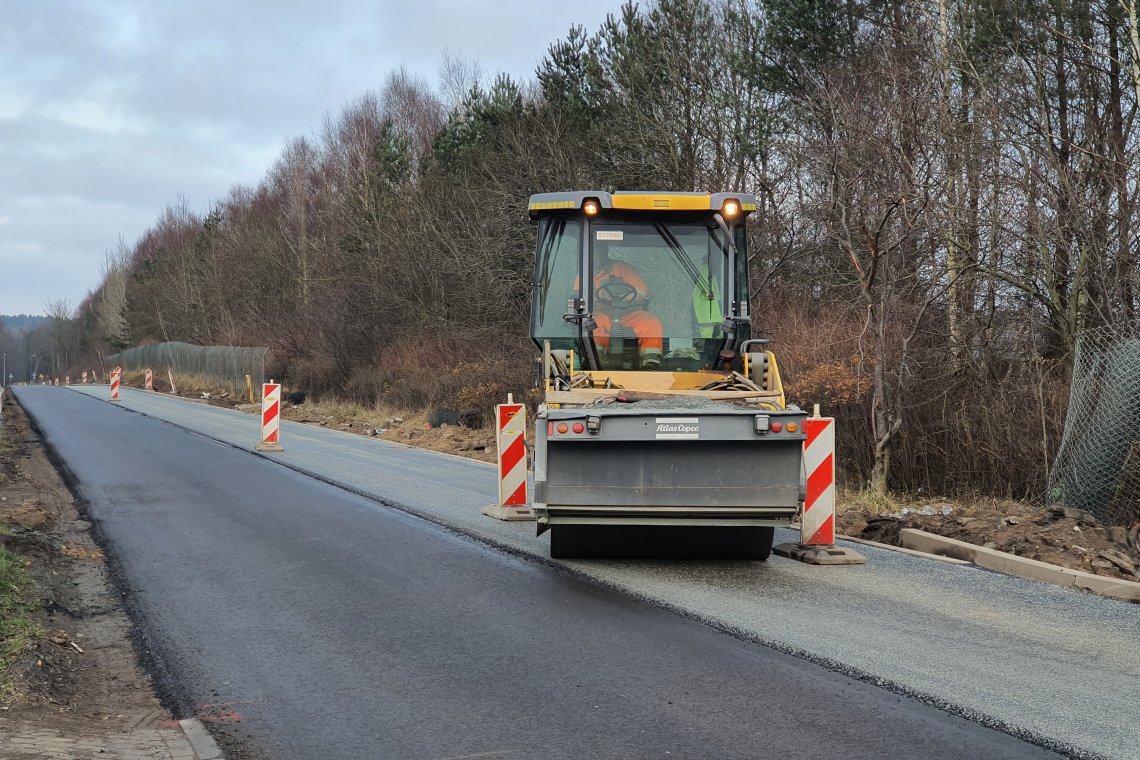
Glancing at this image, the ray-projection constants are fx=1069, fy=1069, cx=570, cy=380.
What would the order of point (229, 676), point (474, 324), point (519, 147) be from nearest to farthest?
1. point (229, 676)
2. point (519, 147)
3. point (474, 324)

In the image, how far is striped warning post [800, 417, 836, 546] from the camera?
9.34 meters

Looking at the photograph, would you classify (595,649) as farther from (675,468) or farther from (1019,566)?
(1019,566)

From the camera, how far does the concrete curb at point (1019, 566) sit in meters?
7.77

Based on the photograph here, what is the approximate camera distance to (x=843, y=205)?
12.7m

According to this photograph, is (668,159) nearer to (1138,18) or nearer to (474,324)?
(474,324)

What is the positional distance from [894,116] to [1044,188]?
7.73ft

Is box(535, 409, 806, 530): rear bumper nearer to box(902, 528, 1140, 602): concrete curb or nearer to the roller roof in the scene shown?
box(902, 528, 1140, 602): concrete curb

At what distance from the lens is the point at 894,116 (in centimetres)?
1379

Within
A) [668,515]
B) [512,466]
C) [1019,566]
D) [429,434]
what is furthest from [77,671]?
[429,434]

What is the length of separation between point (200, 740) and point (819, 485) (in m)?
6.19

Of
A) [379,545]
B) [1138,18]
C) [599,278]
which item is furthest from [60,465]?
[1138,18]

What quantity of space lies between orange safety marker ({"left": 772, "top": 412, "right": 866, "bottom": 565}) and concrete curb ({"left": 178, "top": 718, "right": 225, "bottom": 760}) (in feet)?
18.0

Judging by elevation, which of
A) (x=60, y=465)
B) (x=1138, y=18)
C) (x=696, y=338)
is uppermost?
→ (x=1138, y=18)

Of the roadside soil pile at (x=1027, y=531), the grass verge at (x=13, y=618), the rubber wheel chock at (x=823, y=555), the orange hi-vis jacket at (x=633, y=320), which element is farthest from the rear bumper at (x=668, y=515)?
the grass verge at (x=13, y=618)
